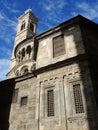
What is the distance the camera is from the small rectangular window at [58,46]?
13359 mm

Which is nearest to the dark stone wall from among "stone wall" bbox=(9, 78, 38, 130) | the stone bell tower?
"stone wall" bbox=(9, 78, 38, 130)

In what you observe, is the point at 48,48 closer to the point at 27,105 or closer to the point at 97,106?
the point at 27,105

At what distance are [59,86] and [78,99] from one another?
1679 mm

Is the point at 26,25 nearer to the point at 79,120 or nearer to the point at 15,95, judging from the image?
the point at 15,95

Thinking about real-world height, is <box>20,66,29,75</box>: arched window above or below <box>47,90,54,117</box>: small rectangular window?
above

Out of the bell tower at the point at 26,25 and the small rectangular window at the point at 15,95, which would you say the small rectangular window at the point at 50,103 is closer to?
the small rectangular window at the point at 15,95

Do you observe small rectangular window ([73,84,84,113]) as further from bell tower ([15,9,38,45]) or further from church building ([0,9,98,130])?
bell tower ([15,9,38,45])

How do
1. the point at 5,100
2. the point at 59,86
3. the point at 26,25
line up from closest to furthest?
the point at 59,86, the point at 5,100, the point at 26,25

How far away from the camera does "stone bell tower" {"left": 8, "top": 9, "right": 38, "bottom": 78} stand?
90.8 feet

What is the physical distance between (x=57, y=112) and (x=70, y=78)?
2479mm

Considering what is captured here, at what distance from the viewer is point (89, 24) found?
14.1 metres

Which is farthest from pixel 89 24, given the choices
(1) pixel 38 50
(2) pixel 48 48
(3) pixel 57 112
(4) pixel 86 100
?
(3) pixel 57 112

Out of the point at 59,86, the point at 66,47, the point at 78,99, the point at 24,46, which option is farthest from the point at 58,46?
the point at 24,46

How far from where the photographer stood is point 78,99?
1056 cm
